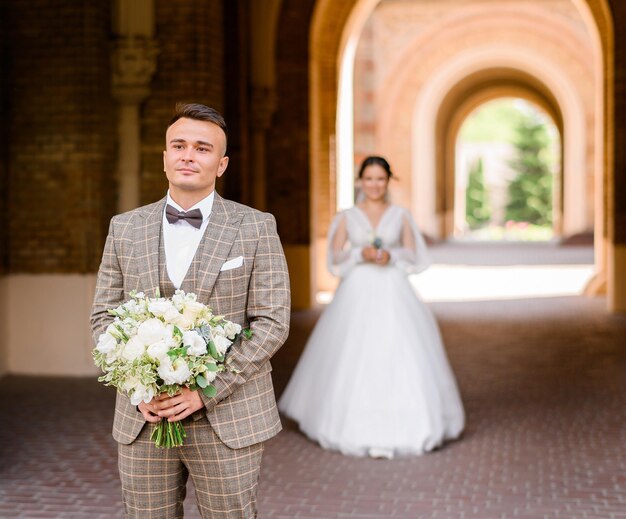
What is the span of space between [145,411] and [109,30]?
24.1 feet

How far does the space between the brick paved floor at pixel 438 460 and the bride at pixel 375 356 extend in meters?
0.15

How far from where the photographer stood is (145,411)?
9.91 feet

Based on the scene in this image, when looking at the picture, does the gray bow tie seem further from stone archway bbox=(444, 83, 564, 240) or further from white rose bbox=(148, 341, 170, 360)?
stone archway bbox=(444, 83, 564, 240)

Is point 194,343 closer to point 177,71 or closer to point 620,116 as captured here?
point 177,71

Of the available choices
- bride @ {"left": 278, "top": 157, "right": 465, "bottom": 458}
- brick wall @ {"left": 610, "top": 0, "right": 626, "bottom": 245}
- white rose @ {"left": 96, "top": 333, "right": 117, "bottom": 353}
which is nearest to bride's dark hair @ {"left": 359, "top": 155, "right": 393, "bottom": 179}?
bride @ {"left": 278, "top": 157, "right": 465, "bottom": 458}

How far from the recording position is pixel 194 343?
9.50ft

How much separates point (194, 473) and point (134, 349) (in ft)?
1.82

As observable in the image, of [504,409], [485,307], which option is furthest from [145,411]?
[485,307]

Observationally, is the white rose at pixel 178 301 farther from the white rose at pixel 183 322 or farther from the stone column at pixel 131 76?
the stone column at pixel 131 76

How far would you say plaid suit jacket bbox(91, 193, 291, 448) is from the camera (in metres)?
3.16

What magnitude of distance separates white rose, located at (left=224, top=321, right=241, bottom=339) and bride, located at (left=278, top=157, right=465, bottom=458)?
3.73 m

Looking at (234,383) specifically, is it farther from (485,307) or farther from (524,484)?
(485,307)

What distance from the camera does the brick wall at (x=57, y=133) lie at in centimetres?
956

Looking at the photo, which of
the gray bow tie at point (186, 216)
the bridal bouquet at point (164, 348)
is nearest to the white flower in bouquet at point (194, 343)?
the bridal bouquet at point (164, 348)
